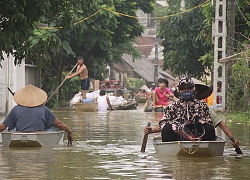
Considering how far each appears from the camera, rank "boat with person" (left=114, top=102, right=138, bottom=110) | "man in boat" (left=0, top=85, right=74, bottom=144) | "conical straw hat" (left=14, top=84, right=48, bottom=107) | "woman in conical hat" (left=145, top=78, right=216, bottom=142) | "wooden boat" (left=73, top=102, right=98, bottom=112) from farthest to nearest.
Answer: "boat with person" (left=114, top=102, right=138, bottom=110) < "wooden boat" (left=73, top=102, right=98, bottom=112) < "conical straw hat" (left=14, top=84, right=48, bottom=107) < "man in boat" (left=0, top=85, right=74, bottom=144) < "woman in conical hat" (left=145, top=78, right=216, bottom=142)

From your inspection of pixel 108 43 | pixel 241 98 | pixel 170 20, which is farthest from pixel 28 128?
pixel 170 20

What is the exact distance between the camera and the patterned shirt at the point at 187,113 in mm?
12531

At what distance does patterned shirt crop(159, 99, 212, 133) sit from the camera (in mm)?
12531

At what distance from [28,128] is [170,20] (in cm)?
3401

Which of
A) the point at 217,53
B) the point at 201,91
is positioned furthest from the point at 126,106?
the point at 201,91

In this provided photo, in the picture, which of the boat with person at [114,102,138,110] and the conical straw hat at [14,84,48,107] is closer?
the conical straw hat at [14,84,48,107]

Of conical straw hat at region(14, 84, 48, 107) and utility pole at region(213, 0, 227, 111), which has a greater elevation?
utility pole at region(213, 0, 227, 111)

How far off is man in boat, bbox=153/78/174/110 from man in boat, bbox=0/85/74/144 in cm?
1170

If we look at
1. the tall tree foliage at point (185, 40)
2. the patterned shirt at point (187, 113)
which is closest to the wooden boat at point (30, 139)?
the patterned shirt at point (187, 113)

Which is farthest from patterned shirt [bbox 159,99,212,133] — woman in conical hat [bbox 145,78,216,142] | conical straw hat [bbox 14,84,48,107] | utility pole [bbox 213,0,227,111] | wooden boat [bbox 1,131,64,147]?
utility pole [bbox 213,0,227,111]

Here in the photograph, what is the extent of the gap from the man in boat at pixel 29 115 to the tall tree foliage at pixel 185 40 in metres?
29.1

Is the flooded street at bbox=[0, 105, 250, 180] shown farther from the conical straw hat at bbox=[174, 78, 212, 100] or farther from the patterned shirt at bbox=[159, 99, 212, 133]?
the conical straw hat at bbox=[174, 78, 212, 100]

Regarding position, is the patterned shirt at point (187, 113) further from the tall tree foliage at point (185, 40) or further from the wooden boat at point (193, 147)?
the tall tree foliage at point (185, 40)

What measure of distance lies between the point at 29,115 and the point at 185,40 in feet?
106
